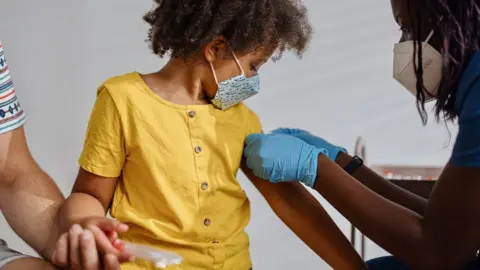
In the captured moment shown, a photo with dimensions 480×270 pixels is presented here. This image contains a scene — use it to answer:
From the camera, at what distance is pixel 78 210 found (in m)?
1.01

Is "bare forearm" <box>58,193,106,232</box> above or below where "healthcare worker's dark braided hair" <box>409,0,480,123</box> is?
below

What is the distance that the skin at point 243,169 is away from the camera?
1092 mm

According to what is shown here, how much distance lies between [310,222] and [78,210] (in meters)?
0.57

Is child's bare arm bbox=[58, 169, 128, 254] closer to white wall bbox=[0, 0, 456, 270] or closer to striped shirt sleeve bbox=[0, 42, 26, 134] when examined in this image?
striped shirt sleeve bbox=[0, 42, 26, 134]

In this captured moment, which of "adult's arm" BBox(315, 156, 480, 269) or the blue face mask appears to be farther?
the blue face mask

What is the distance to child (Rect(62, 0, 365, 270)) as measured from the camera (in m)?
1.09

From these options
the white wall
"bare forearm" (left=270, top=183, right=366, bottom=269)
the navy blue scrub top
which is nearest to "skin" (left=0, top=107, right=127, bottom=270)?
"bare forearm" (left=270, top=183, right=366, bottom=269)

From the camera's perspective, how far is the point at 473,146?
36.1 inches

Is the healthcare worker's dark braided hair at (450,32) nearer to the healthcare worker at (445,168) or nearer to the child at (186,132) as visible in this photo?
the healthcare worker at (445,168)

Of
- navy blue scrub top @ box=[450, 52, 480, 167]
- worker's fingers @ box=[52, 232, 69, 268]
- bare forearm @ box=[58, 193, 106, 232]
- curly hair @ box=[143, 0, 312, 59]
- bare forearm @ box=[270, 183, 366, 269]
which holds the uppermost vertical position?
curly hair @ box=[143, 0, 312, 59]

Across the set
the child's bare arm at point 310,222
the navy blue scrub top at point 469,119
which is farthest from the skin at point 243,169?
the navy blue scrub top at point 469,119

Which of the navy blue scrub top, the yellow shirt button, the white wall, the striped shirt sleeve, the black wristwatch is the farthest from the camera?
the white wall

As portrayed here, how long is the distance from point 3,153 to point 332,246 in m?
0.78

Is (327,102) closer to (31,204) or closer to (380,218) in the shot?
(380,218)
